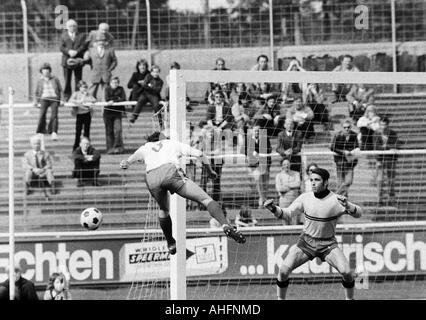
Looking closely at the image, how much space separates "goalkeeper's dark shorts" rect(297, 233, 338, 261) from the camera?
599 inches

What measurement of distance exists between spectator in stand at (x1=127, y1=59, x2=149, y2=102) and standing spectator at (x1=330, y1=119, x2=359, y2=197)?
3870mm

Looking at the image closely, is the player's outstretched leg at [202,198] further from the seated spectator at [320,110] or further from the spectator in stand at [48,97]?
the spectator in stand at [48,97]

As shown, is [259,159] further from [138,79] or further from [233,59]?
[233,59]

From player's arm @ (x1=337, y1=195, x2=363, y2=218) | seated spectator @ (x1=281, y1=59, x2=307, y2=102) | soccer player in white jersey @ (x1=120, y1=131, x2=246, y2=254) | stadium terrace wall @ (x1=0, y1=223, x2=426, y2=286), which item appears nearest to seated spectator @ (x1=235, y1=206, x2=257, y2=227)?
stadium terrace wall @ (x1=0, y1=223, x2=426, y2=286)

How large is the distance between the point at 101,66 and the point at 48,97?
4.09 ft

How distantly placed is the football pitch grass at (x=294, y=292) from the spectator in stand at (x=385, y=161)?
1353 millimetres

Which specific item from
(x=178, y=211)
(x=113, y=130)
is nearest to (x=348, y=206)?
(x=178, y=211)

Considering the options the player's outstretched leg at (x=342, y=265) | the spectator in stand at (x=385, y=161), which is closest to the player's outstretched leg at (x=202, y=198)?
the player's outstretched leg at (x=342, y=265)

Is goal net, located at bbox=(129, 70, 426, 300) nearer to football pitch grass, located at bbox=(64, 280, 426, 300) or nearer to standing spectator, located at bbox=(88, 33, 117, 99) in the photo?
football pitch grass, located at bbox=(64, 280, 426, 300)

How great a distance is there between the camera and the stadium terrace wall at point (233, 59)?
22703 mm

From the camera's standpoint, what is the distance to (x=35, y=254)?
Result: 1927 cm

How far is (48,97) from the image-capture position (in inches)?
829

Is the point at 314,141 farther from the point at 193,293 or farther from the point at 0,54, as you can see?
the point at 0,54
